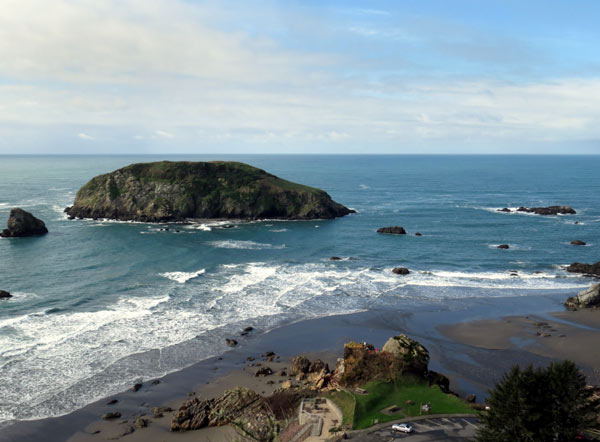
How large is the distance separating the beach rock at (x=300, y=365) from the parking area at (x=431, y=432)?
40.4 feet

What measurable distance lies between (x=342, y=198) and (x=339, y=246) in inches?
3154

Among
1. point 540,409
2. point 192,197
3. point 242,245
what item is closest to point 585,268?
point 540,409

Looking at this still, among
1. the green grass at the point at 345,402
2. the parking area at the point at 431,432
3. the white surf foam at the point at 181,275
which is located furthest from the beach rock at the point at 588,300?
the white surf foam at the point at 181,275

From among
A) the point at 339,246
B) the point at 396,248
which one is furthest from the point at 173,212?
the point at 396,248

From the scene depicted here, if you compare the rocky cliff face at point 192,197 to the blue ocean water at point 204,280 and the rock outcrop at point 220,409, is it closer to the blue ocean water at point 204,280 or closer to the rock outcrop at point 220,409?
the blue ocean water at point 204,280

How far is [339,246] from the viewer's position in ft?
325

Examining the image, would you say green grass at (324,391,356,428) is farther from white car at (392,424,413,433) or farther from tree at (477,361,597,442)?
tree at (477,361,597,442)

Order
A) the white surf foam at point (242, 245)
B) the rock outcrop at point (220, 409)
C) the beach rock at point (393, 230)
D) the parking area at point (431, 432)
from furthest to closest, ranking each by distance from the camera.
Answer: the beach rock at point (393, 230) → the white surf foam at point (242, 245) → the rock outcrop at point (220, 409) → the parking area at point (431, 432)

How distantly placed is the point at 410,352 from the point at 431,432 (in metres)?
9.93

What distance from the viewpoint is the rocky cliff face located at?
422ft

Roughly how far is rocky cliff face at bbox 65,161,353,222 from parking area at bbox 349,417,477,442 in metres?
98.5

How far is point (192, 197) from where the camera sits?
13150 cm

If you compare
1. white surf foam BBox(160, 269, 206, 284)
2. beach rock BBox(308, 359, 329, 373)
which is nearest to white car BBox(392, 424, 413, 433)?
beach rock BBox(308, 359, 329, 373)

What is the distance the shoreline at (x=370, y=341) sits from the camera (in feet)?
124
